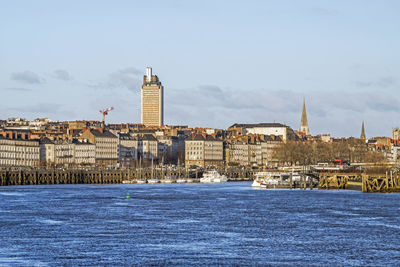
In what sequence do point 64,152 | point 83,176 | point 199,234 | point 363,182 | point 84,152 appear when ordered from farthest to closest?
→ point 84,152
point 64,152
point 83,176
point 363,182
point 199,234

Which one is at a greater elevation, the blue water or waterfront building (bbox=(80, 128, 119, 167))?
waterfront building (bbox=(80, 128, 119, 167))

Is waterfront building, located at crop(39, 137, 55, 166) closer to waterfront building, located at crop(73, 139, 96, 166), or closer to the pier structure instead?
waterfront building, located at crop(73, 139, 96, 166)

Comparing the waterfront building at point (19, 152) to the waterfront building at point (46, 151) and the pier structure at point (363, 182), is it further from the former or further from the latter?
the pier structure at point (363, 182)

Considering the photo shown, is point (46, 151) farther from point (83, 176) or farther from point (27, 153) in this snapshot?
point (83, 176)

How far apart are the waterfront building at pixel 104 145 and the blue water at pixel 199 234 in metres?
115

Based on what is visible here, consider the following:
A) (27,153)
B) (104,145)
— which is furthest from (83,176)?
(104,145)

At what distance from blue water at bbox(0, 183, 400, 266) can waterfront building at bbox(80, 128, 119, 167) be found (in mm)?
115089

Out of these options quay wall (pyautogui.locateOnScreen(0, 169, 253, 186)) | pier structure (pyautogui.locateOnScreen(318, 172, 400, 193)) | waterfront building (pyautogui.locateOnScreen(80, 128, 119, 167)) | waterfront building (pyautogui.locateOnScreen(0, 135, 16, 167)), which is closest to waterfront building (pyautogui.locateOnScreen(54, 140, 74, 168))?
waterfront building (pyautogui.locateOnScreen(80, 128, 119, 167))

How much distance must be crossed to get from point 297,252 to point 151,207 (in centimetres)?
2909

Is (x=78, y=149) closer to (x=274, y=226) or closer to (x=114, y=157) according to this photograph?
(x=114, y=157)

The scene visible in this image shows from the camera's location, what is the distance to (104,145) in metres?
188

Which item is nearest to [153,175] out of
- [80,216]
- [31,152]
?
[31,152]

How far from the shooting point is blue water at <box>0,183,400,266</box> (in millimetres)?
37688

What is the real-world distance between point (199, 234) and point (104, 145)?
143660 mm
